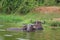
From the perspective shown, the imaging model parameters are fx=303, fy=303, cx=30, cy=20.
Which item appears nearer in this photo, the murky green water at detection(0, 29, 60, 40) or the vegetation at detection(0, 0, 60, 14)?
the murky green water at detection(0, 29, 60, 40)

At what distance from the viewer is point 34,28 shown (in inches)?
701

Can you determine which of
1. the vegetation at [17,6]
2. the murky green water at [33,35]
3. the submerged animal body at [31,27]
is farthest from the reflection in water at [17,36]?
the vegetation at [17,6]

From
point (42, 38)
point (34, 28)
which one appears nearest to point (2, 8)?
point (34, 28)

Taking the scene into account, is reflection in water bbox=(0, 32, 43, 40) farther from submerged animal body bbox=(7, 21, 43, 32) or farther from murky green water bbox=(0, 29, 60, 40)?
submerged animal body bbox=(7, 21, 43, 32)

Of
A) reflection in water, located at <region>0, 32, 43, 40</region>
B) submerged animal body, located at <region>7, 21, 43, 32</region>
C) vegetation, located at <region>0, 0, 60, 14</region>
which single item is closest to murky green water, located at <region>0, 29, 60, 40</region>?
reflection in water, located at <region>0, 32, 43, 40</region>

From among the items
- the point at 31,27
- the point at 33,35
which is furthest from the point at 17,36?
the point at 31,27

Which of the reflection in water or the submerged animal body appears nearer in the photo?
the reflection in water

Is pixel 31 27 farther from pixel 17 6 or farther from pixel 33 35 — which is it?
pixel 17 6

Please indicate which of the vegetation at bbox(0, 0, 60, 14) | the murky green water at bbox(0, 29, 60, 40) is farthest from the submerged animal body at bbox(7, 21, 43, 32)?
the vegetation at bbox(0, 0, 60, 14)

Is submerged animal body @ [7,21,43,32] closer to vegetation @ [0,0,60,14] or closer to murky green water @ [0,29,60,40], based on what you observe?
murky green water @ [0,29,60,40]

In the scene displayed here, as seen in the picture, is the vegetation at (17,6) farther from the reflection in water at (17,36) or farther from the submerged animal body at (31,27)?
the reflection in water at (17,36)

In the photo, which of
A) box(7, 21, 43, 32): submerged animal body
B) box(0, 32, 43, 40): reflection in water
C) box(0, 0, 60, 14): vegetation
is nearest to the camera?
box(0, 32, 43, 40): reflection in water

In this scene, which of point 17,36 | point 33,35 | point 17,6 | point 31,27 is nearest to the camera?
point 17,36

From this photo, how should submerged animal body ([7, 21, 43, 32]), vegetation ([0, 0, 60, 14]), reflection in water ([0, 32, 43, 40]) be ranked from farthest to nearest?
vegetation ([0, 0, 60, 14]) < submerged animal body ([7, 21, 43, 32]) < reflection in water ([0, 32, 43, 40])
